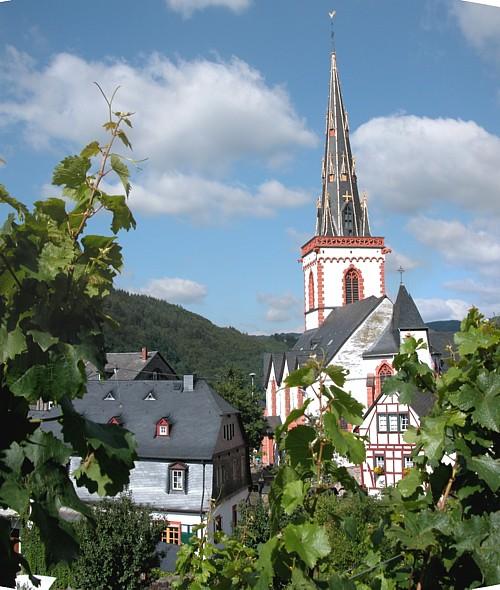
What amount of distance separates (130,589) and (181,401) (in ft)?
19.1

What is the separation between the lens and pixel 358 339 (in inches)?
1019

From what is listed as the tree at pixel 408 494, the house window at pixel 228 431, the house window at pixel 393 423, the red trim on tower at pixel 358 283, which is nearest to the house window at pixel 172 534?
the house window at pixel 228 431

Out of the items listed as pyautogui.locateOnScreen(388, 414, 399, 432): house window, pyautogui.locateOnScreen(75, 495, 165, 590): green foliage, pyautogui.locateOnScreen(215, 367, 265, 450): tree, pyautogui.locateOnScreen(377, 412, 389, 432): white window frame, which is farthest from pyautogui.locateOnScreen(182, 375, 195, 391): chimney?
pyautogui.locateOnScreen(215, 367, 265, 450): tree

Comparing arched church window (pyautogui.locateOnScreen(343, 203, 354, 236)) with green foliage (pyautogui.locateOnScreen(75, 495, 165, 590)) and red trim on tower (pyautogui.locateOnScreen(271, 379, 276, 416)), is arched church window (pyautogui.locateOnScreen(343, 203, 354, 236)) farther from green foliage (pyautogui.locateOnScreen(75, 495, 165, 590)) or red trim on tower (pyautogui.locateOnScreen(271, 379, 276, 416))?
green foliage (pyautogui.locateOnScreen(75, 495, 165, 590))

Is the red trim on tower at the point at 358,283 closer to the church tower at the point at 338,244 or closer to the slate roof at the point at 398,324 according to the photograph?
the church tower at the point at 338,244

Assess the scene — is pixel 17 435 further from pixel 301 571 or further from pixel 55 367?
pixel 301 571

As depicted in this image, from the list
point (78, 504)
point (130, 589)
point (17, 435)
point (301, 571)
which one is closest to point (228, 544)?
point (301, 571)

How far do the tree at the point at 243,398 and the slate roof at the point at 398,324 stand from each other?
4953mm

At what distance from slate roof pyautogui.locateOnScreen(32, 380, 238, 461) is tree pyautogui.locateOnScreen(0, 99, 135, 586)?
11.1m

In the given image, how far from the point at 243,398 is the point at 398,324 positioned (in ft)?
22.3

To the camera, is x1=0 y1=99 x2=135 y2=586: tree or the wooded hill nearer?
x1=0 y1=99 x2=135 y2=586: tree

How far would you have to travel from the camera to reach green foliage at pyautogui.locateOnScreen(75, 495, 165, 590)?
9727 mm

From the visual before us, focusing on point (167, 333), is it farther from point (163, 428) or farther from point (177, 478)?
point (163, 428)

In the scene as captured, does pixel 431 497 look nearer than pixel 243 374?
Yes
